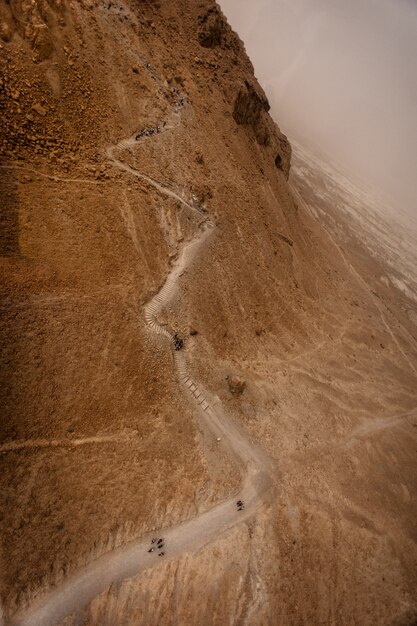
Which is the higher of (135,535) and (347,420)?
(347,420)

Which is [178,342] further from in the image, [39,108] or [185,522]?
[39,108]

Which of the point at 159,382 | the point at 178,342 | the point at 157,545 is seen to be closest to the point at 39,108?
the point at 178,342

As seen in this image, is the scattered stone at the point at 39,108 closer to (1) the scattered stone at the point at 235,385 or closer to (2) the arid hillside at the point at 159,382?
(2) the arid hillside at the point at 159,382

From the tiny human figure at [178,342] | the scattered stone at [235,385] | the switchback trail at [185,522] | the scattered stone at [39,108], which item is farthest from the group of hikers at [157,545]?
the scattered stone at [39,108]

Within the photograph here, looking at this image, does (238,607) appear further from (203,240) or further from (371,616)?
(203,240)

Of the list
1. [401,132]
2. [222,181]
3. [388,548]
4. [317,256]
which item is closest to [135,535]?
[388,548]

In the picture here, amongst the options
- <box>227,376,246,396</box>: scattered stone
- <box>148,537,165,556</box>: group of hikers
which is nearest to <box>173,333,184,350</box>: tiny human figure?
<box>227,376,246,396</box>: scattered stone
